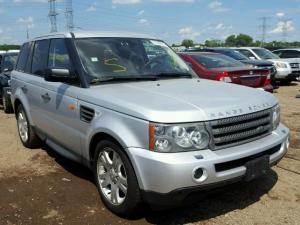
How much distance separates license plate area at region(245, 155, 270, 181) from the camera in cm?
389

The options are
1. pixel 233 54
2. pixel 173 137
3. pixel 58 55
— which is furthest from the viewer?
pixel 233 54

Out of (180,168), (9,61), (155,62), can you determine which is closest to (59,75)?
(155,62)

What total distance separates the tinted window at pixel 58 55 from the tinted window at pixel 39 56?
0.23 meters

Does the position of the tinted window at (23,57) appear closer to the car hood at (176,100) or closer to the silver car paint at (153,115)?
the silver car paint at (153,115)

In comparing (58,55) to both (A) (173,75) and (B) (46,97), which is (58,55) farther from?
(A) (173,75)

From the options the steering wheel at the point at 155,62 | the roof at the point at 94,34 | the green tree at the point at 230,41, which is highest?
the roof at the point at 94,34

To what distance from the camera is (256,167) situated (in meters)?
3.95

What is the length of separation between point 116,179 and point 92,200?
2.20ft

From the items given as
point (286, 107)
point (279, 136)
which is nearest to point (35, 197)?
point (279, 136)

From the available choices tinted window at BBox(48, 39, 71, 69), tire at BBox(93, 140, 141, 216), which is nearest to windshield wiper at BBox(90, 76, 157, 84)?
tinted window at BBox(48, 39, 71, 69)

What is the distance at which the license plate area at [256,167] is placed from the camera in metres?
3.89

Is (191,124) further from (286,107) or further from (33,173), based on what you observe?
(286,107)

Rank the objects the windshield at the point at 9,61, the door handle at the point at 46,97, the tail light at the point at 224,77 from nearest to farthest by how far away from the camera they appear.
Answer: the door handle at the point at 46,97, the tail light at the point at 224,77, the windshield at the point at 9,61

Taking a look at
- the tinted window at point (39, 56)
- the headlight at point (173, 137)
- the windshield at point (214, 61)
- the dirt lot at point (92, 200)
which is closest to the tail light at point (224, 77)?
the windshield at point (214, 61)
